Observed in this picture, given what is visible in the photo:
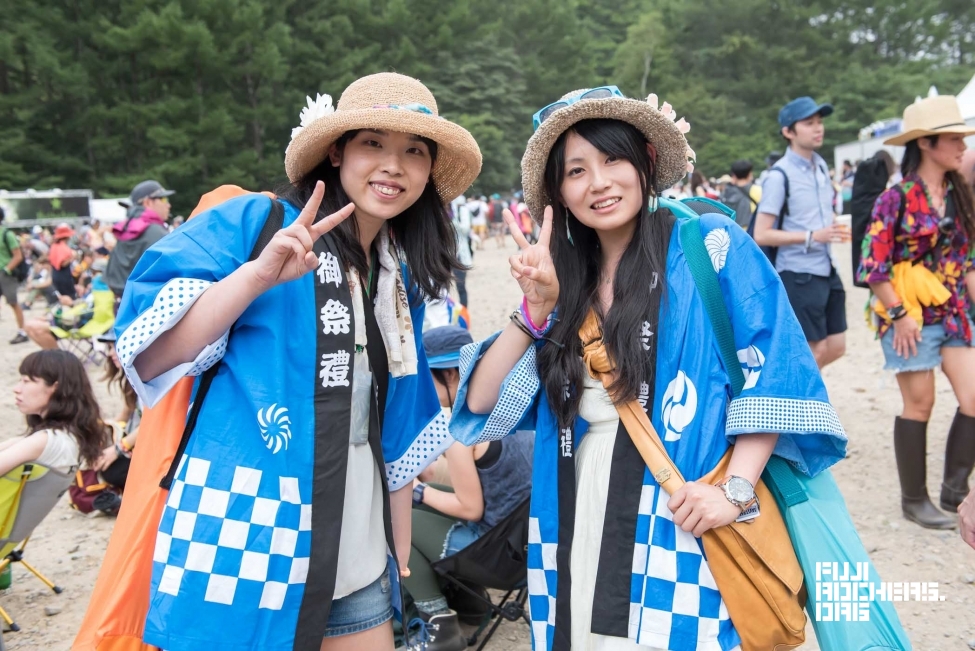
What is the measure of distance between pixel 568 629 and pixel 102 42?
36.0 m

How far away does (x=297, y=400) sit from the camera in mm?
1796

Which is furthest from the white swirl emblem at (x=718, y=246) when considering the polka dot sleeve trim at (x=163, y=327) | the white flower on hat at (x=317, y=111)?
the polka dot sleeve trim at (x=163, y=327)

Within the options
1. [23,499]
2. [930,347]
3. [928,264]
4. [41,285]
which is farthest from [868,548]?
[41,285]

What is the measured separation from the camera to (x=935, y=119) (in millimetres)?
3902

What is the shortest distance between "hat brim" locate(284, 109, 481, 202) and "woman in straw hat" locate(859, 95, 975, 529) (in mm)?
2732

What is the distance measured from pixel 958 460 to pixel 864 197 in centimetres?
155

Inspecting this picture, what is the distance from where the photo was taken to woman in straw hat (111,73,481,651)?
1724 millimetres

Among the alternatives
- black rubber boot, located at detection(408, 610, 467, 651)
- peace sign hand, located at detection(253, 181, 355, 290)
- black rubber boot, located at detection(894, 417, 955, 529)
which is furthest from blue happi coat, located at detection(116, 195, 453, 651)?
black rubber boot, located at detection(894, 417, 955, 529)

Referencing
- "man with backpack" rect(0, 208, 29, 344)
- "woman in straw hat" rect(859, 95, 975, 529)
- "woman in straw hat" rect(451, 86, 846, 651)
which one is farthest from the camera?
"man with backpack" rect(0, 208, 29, 344)

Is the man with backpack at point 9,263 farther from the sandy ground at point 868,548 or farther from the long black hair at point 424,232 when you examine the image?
the long black hair at point 424,232

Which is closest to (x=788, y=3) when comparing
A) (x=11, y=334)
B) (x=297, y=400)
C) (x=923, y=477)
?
(x=11, y=334)

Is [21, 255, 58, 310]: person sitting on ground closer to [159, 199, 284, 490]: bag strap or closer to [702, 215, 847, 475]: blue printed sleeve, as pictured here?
[159, 199, 284, 490]: bag strap

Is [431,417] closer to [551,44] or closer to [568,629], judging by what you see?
[568,629]

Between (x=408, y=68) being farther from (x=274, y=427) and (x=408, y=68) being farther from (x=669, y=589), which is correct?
(x=669, y=589)
